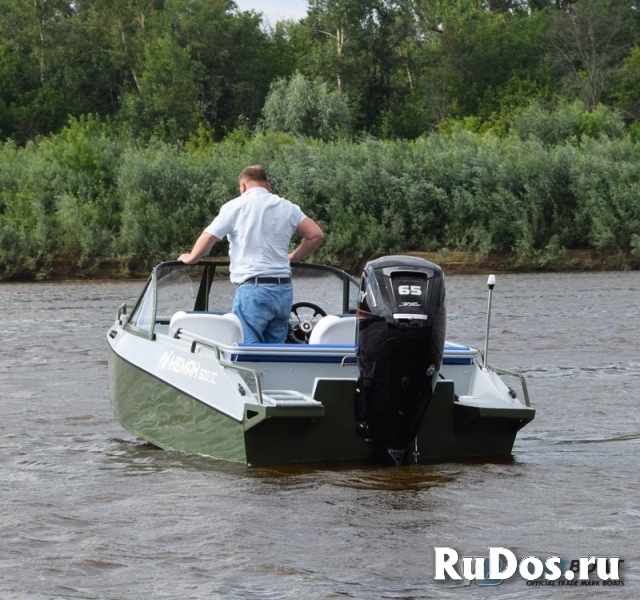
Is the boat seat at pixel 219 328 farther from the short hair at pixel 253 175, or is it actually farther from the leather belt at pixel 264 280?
the short hair at pixel 253 175

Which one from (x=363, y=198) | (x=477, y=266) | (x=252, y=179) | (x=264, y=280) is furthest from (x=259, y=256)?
(x=363, y=198)

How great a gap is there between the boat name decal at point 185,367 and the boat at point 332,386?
10mm

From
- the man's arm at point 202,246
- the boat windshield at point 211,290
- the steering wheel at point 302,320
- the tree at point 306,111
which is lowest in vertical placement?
the steering wheel at point 302,320

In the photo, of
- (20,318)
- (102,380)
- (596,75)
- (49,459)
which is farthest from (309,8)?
(49,459)

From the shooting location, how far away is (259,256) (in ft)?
28.9

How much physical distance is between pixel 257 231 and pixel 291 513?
7.47 ft

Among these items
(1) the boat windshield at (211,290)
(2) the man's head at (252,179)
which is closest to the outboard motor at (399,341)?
(2) the man's head at (252,179)

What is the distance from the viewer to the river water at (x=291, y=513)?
233 inches

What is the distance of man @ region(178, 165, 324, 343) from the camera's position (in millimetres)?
8797

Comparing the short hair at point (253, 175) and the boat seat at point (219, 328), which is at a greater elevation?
the short hair at point (253, 175)

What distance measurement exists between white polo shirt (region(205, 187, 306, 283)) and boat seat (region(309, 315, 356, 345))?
1.44ft

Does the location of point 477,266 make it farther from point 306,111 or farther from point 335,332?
point 335,332

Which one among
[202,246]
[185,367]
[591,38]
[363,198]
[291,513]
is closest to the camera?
[291,513]

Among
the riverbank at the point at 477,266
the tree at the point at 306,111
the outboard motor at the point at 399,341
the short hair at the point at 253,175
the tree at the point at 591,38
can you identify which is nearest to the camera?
the outboard motor at the point at 399,341
